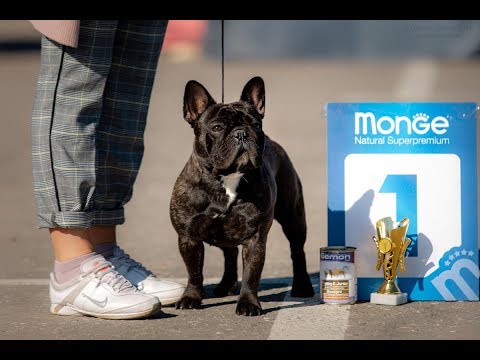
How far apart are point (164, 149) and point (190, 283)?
6207 millimetres

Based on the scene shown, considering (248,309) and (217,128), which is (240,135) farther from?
(248,309)

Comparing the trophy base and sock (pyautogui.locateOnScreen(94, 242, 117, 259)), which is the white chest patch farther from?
the trophy base

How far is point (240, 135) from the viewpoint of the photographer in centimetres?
454

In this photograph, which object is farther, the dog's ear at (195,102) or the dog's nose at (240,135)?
the dog's ear at (195,102)

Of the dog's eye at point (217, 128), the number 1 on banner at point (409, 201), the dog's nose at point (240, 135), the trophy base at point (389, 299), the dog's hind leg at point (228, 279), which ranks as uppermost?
the dog's eye at point (217, 128)

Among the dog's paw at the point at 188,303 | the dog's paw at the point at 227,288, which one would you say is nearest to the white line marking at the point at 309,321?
the dog's paw at the point at 227,288

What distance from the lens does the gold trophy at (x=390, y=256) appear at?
15.7 ft

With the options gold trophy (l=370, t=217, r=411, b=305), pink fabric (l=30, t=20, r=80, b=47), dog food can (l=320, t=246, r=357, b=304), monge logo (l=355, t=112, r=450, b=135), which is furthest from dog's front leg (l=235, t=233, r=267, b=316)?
pink fabric (l=30, t=20, r=80, b=47)

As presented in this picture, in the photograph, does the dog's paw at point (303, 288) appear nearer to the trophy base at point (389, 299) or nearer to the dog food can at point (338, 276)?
the dog food can at point (338, 276)

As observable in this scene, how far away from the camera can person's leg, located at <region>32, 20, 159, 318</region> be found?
179 inches

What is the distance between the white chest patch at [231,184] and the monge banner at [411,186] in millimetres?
577

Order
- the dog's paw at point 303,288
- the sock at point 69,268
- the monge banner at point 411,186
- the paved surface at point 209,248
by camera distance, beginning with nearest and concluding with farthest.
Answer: the paved surface at point 209,248 < the sock at point 69,268 < the monge banner at point 411,186 < the dog's paw at point 303,288

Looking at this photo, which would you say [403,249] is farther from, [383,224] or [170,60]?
[170,60]

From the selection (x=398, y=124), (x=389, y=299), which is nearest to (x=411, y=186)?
(x=398, y=124)
